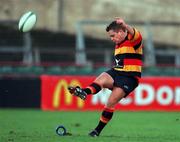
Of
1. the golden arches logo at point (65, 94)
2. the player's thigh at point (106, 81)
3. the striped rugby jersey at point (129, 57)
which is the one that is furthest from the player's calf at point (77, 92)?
the golden arches logo at point (65, 94)

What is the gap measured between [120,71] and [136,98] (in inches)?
401

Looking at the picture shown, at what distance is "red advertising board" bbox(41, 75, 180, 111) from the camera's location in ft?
74.0

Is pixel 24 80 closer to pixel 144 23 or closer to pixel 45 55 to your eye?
pixel 45 55

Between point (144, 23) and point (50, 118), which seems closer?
point (50, 118)

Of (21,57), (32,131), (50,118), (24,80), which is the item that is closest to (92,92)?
(32,131)

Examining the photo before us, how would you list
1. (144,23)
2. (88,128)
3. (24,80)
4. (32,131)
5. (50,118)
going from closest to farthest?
1. (32,131)
2. (88,128)
3. (50,118)
4. (24,80)
5. (144,23)

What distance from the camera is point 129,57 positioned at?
12.5m

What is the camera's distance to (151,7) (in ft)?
93.8

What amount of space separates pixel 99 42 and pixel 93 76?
5118 millimetres

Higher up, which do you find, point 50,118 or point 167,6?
point 167,6

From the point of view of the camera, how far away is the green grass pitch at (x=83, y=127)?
1198 cm

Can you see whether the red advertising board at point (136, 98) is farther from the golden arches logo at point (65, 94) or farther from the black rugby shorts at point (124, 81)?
the black rugby shorts at point (124, 81)

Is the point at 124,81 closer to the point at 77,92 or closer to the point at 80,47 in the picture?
the point at 77,92

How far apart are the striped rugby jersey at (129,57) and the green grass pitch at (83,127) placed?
3.71 ft
